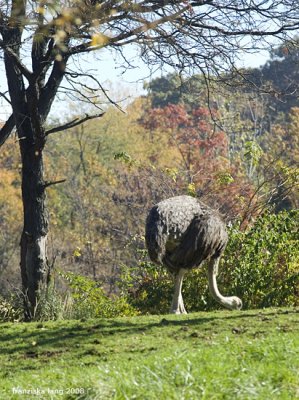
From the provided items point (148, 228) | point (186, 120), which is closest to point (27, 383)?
point (148, 228)

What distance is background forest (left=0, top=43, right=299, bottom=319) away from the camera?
14.9 m

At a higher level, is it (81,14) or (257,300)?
(81,14)

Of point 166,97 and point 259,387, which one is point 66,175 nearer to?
point 166,97

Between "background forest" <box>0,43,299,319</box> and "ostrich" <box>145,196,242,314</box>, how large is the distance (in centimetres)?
233

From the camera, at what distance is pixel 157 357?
7.75 metres

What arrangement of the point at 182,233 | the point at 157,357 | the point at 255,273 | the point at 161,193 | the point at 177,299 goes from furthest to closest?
the point at 161,193 → the point at 255,273 → the point at 177,299 → the point at 182,233 → the point at 157,357

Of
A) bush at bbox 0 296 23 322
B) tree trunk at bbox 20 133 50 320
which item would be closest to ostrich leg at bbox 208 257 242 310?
tree trunk at bbox 20 133 50 320

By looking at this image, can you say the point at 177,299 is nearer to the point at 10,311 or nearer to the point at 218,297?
the point at 218,297

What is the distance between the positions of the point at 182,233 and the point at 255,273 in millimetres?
3557

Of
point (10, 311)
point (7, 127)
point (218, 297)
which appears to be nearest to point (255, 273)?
point (218, 297)

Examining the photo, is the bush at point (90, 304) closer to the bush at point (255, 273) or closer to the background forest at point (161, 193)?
the background forest at point (161, 193)

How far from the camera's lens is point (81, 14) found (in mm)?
9930

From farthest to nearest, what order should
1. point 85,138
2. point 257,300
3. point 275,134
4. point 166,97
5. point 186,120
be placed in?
point 166,97, point 85,138, point 275,134, point 186,120, point 257,300

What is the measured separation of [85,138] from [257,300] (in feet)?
116
